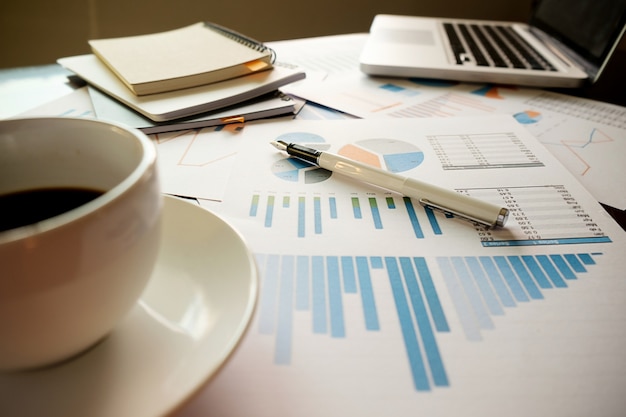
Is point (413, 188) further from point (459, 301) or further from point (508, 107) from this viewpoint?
point (508, 107)

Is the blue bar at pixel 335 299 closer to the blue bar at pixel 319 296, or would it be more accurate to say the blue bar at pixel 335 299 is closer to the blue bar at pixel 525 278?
the blue bar at pixel 319 296

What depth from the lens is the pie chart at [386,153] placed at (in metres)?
0.47

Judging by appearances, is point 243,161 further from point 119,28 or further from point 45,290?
point 119,28

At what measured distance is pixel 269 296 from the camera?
308 millimetres

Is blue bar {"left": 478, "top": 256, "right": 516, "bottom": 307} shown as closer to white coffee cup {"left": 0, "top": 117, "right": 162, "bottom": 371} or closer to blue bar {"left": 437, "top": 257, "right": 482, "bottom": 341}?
blue bar {"left": 437, "top": 257, "right": 482, "bottom": 341}

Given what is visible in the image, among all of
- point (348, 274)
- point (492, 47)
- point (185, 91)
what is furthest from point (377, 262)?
point (492, 47)

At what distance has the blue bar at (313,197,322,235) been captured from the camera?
1.22 ft

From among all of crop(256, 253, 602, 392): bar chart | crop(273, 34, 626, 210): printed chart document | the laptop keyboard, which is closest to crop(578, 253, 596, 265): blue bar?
crop(256, 253, 602, 392): bar chart

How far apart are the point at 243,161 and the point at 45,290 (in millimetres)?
296

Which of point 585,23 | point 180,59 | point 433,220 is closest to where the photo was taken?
point 433,220

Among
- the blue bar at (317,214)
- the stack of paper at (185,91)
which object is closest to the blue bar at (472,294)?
the blue bar at (317,214)

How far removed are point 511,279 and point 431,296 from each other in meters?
0.06

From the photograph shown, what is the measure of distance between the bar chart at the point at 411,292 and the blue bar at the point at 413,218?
0.11 ft

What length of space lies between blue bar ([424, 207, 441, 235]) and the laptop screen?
43 centimetres
